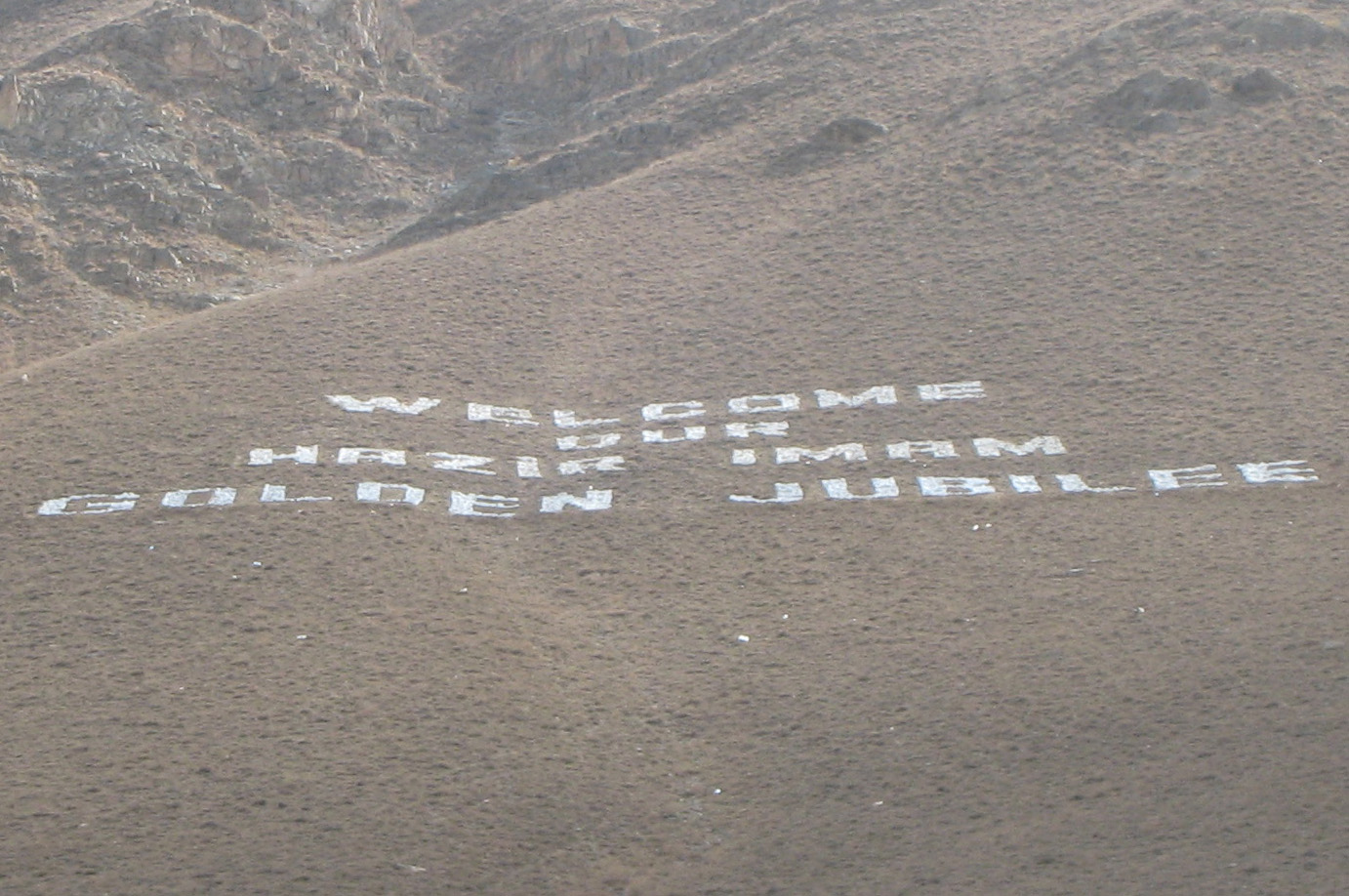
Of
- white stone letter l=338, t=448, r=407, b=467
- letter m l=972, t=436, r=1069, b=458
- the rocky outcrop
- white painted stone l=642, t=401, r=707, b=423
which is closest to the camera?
letter m l=972, t=436, r=1069, b=458

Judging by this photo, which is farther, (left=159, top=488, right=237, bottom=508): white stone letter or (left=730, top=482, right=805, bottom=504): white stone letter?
(left=730, top=482, right=805, bottom=504): white stone letter

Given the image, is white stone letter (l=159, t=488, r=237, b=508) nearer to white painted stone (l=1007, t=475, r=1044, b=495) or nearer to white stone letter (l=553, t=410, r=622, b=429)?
white stone letter (l=553, t=410, r=622, b=429)

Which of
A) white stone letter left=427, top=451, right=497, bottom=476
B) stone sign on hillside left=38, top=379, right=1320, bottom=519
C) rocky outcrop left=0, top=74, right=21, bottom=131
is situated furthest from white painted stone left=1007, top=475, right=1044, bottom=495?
rocky outcrop left=0, top=74, right=21, bottom=131

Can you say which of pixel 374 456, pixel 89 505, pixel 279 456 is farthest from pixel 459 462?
pixel 89 505

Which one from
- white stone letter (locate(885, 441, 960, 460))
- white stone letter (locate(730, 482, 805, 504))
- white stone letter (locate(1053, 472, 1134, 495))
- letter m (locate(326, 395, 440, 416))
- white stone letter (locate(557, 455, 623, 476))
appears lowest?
white stone letter (locate(1053, 472, 1134, 495))

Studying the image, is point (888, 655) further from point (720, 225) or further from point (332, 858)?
point (720, 225)

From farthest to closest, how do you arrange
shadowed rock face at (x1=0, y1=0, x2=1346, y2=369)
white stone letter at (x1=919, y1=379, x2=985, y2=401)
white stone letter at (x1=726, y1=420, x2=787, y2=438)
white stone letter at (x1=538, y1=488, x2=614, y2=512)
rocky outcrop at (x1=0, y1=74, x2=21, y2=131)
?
rocky outcrop at (x1=0, y1=74, x2=21, y2=131), shadowed rock face at (x1=0, y1=0, x2=1346, y2=369), white stone letter at (x1=919, y1=379, x2=985, y2=401), white stone letter at (x1=726, y1=420, x2=787, y2=438), white stone letter at (x1=538, y1=488, x2=614, y2=512)
